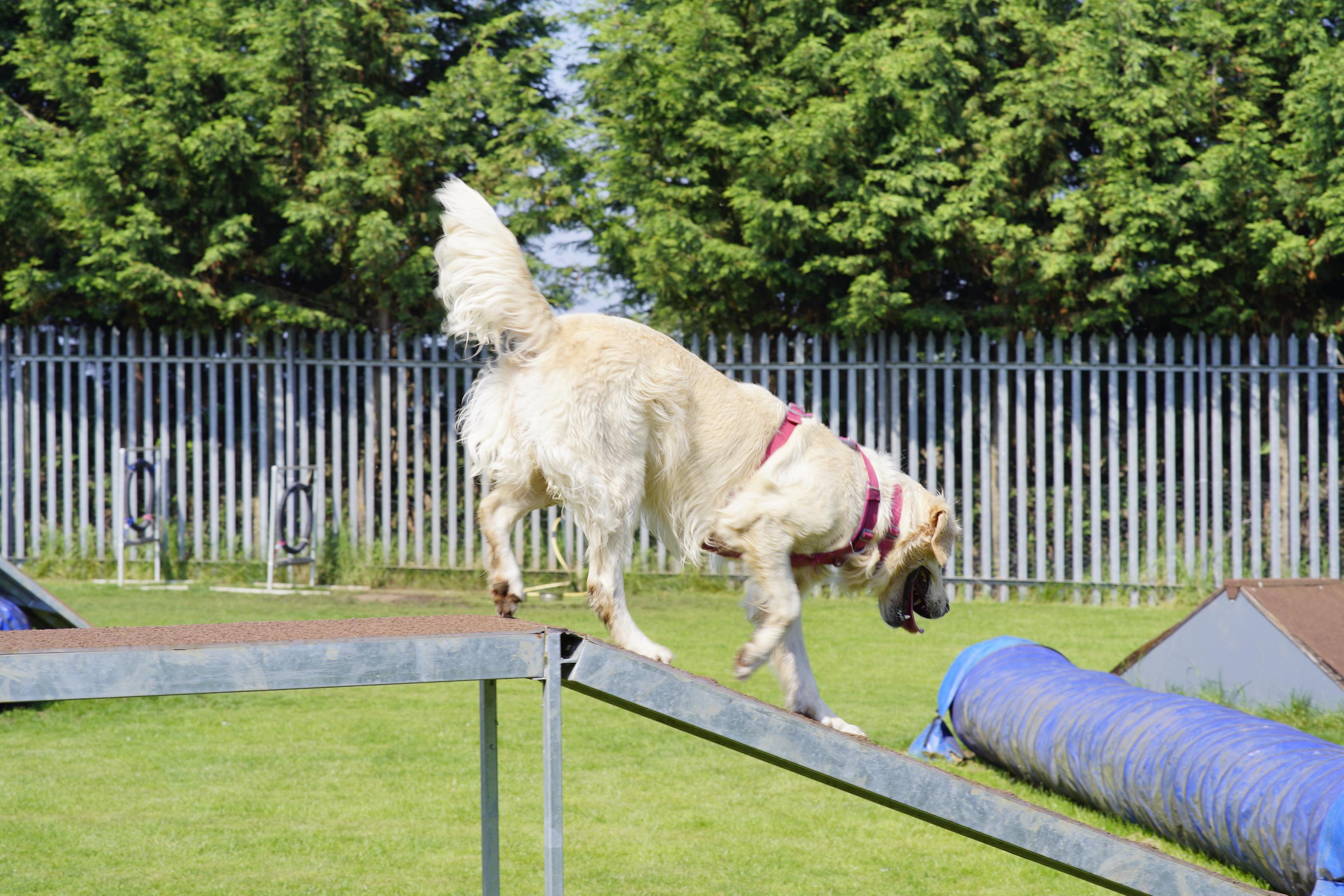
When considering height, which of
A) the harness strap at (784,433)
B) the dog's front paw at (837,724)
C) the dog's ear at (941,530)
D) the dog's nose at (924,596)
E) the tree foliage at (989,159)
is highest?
the tree foliage at (989,159)

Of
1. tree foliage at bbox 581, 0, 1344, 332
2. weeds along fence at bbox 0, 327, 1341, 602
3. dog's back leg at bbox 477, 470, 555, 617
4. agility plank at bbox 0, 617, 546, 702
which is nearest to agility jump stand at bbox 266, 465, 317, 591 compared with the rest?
weeds along fence at bbox 0, 327, 1341, 602

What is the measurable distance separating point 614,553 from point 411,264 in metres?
11.8

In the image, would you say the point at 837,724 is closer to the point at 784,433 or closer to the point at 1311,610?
the point at 784,433

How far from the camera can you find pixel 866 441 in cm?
1346

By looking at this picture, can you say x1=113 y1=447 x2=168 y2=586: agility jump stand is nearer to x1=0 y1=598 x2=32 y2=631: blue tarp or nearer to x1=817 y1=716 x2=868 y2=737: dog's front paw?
x1=0 y1=598 x2=32 y2=631: blue tarp

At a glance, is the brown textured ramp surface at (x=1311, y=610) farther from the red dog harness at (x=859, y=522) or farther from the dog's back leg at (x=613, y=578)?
the dog's back leg at (x=613, y=578)

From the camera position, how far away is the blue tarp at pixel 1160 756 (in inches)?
191

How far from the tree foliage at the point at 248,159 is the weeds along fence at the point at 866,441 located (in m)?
0.84

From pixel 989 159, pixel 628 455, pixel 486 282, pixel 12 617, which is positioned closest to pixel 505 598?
pixel 628 455

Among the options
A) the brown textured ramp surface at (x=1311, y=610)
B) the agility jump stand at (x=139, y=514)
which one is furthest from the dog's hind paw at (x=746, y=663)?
the agility jump stand at (x=139, y=514)

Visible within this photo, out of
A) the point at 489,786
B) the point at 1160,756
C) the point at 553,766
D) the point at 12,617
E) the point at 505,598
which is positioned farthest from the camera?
the point at 12,617

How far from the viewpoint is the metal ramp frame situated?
287 centimetres

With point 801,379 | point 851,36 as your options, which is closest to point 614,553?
point 801,379

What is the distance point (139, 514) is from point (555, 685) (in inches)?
508
